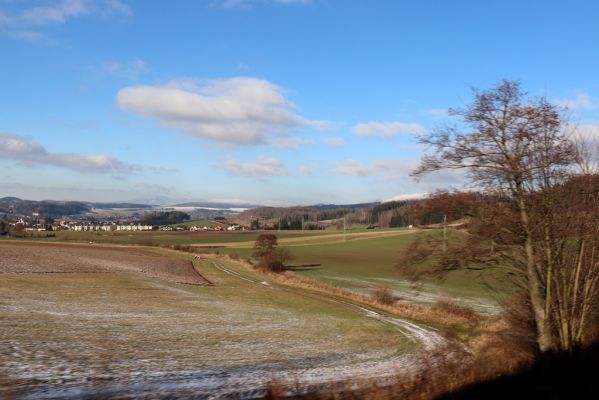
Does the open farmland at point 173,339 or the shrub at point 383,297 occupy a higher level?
the open farmland at point 173,339

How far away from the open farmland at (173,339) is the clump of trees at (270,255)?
2853cm

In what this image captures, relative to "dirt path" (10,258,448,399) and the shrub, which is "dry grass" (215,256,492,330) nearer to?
the shrub

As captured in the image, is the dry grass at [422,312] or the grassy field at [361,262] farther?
the dry grass at [422,312]

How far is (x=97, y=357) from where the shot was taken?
1463cm

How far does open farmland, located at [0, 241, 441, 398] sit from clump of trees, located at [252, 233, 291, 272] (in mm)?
28525

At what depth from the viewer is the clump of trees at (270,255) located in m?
68.0

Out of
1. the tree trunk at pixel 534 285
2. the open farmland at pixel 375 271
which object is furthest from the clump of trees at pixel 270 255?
the tree trunk at pixel 534 285

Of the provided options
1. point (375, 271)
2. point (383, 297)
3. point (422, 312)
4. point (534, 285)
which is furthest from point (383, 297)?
point (375, 271)

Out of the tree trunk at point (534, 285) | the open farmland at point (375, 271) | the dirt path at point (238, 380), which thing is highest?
the tree trunk at point (534, 285)

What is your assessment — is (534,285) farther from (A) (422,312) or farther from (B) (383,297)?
(B) (383,297)

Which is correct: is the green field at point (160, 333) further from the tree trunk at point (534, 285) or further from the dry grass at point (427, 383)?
the tree trunk at point (534, 285)

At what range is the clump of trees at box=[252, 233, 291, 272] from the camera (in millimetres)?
68000

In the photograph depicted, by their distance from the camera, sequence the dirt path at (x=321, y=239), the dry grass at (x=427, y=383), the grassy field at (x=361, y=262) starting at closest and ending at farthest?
the dry grass at (x=427, y=383) < the grassy field at (x=361, y=262) < the dirt path at (x=321, y=239)

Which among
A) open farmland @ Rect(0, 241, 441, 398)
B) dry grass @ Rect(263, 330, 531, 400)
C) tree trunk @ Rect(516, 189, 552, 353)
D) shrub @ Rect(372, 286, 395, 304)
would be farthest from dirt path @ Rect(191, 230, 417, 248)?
tree trunk @ Rect(516, 189, 552, 353)
